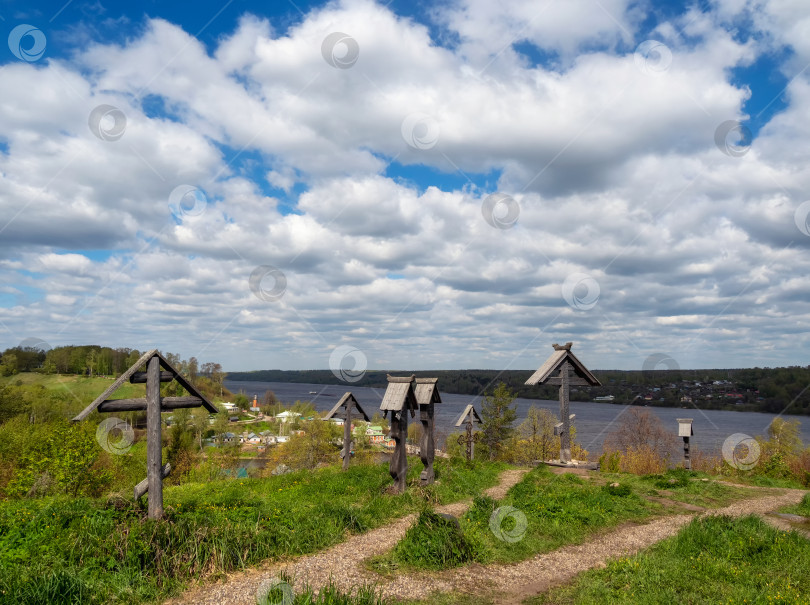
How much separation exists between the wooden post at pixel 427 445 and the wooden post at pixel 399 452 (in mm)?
934

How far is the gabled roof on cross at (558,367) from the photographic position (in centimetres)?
1713

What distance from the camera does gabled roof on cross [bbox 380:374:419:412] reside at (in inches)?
605

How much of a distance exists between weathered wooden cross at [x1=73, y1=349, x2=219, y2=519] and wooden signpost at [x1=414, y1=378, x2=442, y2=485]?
829cm

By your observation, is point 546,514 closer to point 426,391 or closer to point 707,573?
point 707,573

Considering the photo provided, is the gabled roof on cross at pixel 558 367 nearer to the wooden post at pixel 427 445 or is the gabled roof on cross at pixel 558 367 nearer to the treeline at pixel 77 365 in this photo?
the wooden post at pixel 427 445

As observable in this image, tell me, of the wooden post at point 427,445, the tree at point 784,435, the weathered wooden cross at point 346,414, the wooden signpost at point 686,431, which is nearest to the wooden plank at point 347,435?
the weathered wooden cross at point 346,414

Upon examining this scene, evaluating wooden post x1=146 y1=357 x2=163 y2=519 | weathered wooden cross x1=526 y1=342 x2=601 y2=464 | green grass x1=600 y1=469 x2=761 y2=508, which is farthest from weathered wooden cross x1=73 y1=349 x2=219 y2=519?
green grass x1=600 y1=469 x2=761 y2=508

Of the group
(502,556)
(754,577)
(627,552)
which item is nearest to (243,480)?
(502,556)

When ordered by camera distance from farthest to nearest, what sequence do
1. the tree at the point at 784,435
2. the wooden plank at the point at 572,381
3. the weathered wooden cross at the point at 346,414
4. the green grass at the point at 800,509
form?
the tree at the point at 784,435 → the weathered wooden cross at the point at 346,414 → the wooden plank at the point at 572,381 → the green grass at the point at 800,509

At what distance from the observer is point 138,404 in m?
10.4

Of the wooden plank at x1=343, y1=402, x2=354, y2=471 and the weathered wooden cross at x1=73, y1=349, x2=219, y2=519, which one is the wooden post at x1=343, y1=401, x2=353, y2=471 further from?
the weathered wooden cross at x1=73, y1=349, x2=219, y2=519

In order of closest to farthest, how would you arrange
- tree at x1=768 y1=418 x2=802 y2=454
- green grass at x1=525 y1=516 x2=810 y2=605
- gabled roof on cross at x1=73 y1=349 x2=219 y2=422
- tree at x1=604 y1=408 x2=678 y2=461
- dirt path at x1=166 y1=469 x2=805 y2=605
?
1. green grass at x1=525 y1=516 x2=810 y2=605
2. dirt path at x1=166 y1=469 x2=805 y2=605
3. gabled roof on cross at x1=73 y1=349 x2=219 y2=422
4. tree at x1=768 y1=418 x2=802 y2=454
5. tree at x1=604 y1=408 x2=678 y2=461

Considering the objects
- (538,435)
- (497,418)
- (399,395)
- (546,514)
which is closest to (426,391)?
(399,395)

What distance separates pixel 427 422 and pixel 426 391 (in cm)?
119
